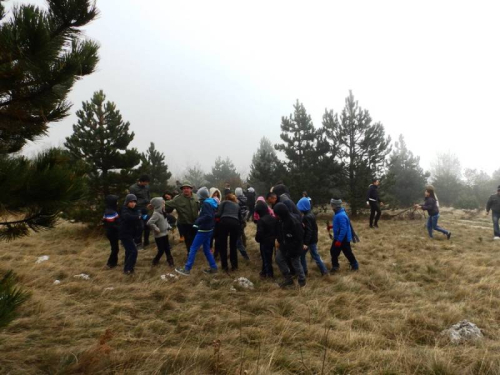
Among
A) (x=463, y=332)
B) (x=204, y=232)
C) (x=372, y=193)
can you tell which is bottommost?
(x=463, y=332)

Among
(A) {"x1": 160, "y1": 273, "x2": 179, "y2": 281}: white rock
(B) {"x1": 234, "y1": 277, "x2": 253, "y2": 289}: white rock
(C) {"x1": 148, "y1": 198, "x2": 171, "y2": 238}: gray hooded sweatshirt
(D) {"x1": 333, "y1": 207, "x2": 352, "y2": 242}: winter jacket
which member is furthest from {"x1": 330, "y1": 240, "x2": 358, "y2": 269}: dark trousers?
(C) {"x1": 148, "y1": 198, "x2": 171, "y2": 238}: gray hooded sweatshirt

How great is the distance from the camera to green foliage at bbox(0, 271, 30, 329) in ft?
5.38

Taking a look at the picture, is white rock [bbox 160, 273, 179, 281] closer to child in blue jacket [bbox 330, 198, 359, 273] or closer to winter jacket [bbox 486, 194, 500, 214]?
child in blue jacket [bbox 330, 198, 359, 273]

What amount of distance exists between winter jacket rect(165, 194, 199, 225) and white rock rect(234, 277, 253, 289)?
1856 millimetres

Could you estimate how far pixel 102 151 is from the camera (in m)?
9.95

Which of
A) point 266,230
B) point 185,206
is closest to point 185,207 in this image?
point 185,206

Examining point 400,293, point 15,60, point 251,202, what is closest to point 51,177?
point 15,60

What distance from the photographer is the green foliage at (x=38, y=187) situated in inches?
70.7

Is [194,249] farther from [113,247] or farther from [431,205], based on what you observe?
[431,205]

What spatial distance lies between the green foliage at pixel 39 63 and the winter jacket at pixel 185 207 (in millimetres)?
3352

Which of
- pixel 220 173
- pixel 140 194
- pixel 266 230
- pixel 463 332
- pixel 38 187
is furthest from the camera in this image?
pixel 220 173

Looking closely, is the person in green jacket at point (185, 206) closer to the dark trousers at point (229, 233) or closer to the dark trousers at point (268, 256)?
the dark trousers at point (229, 233)

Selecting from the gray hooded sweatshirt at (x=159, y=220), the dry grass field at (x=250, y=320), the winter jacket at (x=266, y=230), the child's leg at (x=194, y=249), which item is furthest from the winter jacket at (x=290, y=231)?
the gray hooded sweatshirt at (x=159, y=220)

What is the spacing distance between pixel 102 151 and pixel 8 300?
933cm
